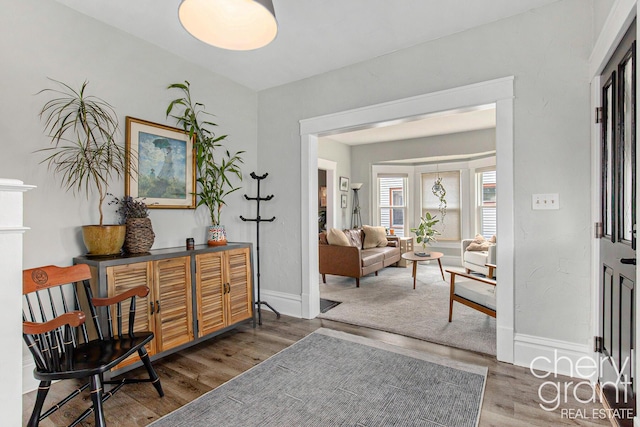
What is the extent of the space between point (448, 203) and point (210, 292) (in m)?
5.70

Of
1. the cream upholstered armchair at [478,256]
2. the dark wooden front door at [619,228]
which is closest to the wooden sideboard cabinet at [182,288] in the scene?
the dark wooden front door at [619,228]

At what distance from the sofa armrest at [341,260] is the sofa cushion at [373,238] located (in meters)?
1.14

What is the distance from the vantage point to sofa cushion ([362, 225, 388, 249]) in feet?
20.2

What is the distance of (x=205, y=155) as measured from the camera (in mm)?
3221

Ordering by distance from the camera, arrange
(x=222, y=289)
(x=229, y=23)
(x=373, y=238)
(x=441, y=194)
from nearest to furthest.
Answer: (x=229, y=23) < (x=222, y=289) < (x=373, y=238) < (x=441, y=194)

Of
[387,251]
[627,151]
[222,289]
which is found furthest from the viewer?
[387,251]

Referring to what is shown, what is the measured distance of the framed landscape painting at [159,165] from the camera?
2.73 m

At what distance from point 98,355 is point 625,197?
2944 mm

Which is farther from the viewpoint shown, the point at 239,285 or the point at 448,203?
the point at 448,203

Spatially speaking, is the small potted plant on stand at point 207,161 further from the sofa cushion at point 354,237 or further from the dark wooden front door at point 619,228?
the dark wooden front door at point 619,228

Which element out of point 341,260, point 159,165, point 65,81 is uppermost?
point 65,81

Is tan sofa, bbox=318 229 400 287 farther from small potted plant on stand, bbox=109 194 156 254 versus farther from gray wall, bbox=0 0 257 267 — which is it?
small potted plant on stand, bbox=109 194 156 254

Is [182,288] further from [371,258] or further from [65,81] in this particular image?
[371,258]

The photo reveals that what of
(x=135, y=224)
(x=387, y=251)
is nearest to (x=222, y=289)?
(x=135, y=224)
